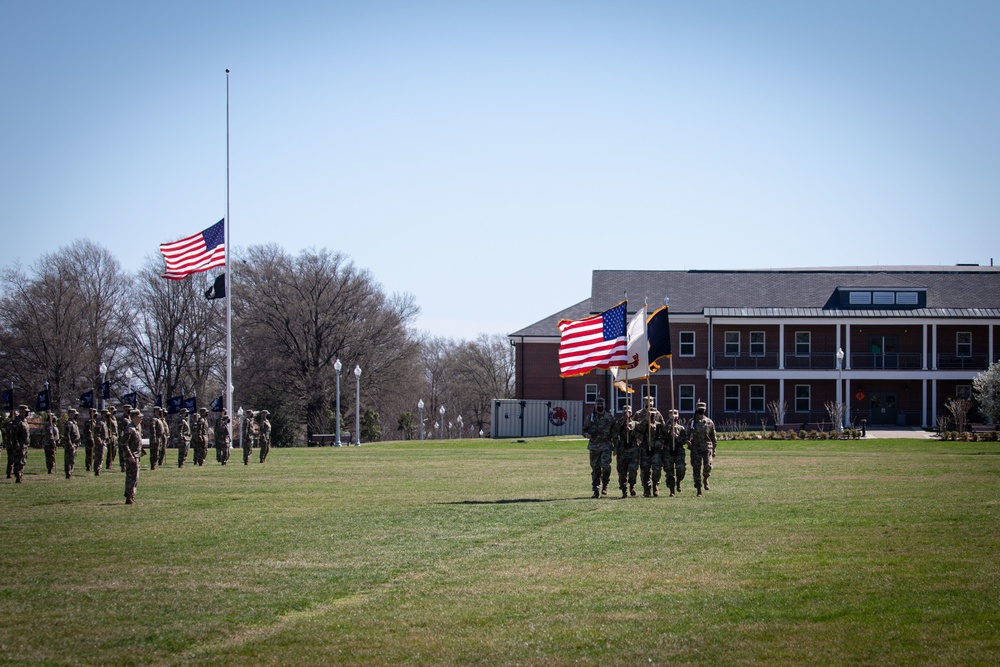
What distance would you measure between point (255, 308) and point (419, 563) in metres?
61.2

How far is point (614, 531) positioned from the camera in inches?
648

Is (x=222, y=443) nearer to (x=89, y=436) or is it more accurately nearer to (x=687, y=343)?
(x=89, y=436)

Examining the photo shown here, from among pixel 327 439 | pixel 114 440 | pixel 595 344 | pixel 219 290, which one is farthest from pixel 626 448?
pixel 327 439

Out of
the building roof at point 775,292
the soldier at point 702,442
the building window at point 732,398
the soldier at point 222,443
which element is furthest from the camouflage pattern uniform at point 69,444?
the building window at point 732,398

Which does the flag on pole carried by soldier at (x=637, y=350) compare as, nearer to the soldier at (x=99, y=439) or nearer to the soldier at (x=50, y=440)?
the soldier at (x=99, y=439)

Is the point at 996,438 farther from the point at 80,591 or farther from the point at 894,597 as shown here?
the point at 80,591

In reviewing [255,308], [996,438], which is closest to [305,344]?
[255,308]

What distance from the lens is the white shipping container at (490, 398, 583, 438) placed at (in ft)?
226

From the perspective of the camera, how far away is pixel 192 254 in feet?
136

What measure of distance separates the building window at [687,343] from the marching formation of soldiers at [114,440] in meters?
34.6

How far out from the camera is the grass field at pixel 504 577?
944 centimetres

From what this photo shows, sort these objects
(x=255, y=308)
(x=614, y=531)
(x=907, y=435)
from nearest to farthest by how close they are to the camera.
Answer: (x=614, y=531)
(x=907, y=435)
(x=255, y=308)

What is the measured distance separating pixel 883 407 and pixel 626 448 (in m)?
49.2

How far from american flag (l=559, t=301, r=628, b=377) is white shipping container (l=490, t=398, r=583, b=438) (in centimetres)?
4181
